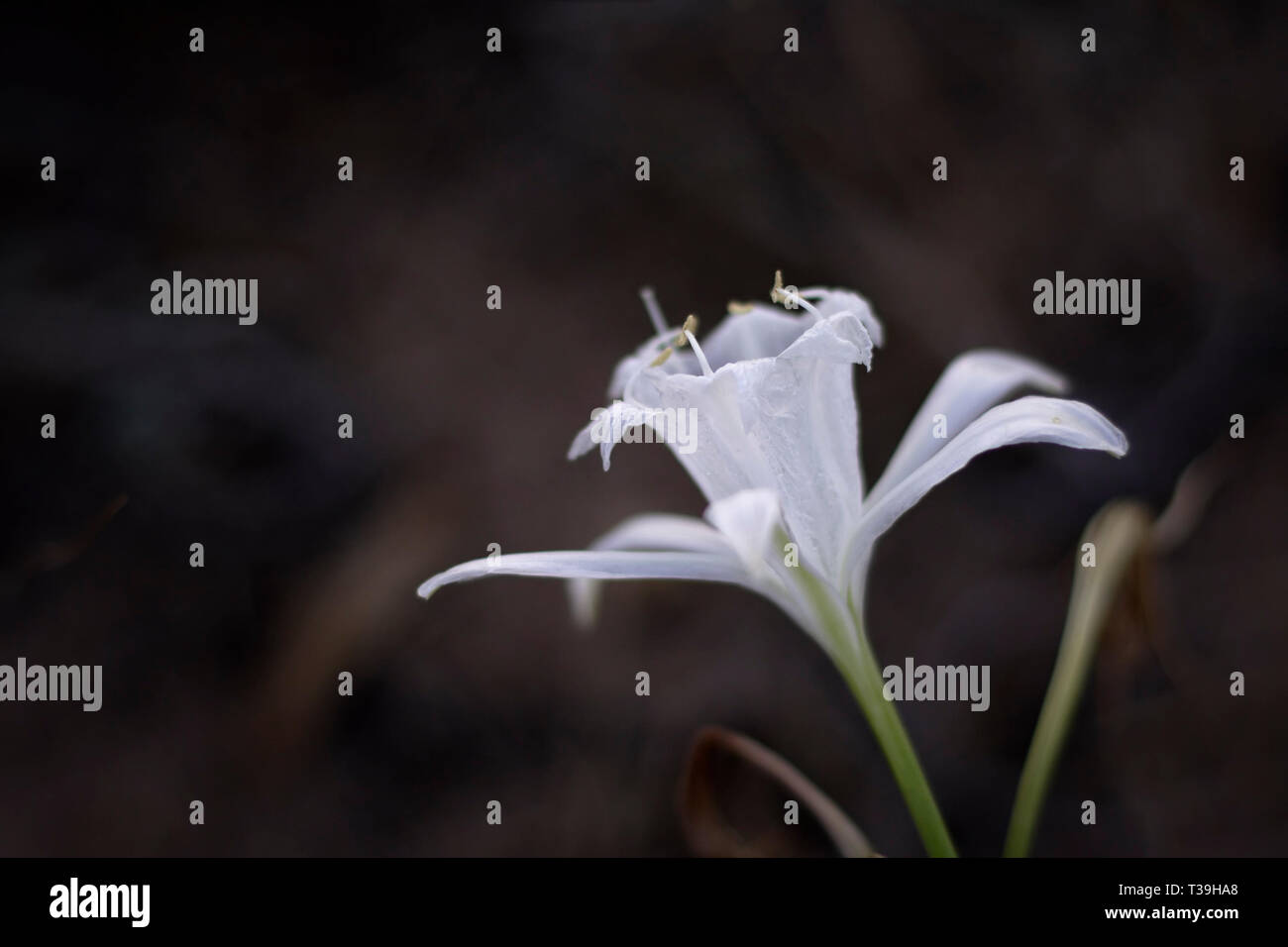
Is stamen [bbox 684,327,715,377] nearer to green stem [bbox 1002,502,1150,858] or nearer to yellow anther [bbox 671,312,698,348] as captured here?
yellow anther [bbox 671,312,698,348]

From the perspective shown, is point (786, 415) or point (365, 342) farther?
point (365, 342)

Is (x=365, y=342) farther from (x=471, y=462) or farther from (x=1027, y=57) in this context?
(x=1027, y=57)

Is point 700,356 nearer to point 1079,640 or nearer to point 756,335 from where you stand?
point 756,335

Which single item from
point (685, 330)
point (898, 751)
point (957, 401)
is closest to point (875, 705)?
point (898, 751)

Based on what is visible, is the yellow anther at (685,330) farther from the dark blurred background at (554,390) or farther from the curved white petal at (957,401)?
the dark blurred background at (554,390)

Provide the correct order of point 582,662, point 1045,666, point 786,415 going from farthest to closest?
point 582,662, point 1045,666, point 786,415

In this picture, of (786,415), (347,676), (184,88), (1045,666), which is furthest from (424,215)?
(1045,666)
